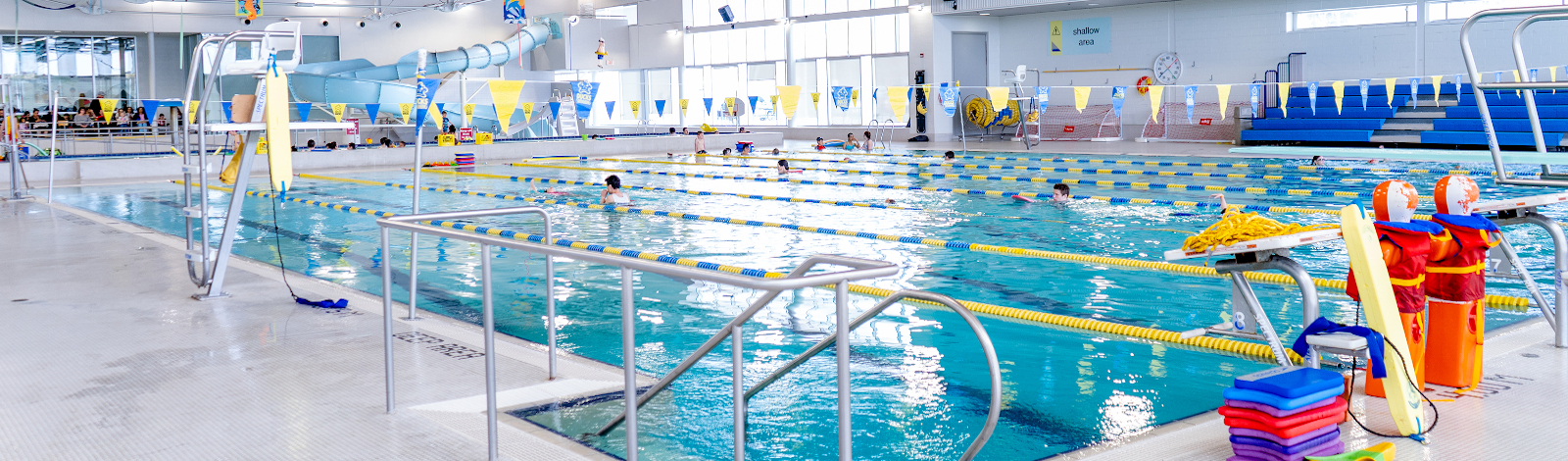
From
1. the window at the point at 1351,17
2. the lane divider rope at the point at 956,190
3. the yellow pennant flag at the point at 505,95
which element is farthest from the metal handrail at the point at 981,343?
the window at the point at 1351,17

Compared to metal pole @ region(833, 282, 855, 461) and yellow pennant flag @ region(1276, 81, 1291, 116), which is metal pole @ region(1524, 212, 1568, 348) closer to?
metal pole @ region(833, 282, 855, 461)

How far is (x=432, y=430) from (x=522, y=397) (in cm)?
54

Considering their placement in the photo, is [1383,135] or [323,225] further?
[1383,135]

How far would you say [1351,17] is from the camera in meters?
22.3

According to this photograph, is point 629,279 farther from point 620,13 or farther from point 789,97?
point 620,13

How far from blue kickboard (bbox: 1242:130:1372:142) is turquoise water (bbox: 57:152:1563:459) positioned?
26.5 ft

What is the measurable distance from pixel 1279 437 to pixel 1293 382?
176mm

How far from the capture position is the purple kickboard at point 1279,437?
2982 millimetres

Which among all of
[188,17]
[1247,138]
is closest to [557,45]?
[188,17]

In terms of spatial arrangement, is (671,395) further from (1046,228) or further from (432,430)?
(1046,228)

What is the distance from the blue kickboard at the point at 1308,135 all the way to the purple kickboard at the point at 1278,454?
1993 cm

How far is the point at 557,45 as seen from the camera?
36.9m

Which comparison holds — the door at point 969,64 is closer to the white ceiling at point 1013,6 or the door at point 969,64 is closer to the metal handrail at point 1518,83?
the white ceiling at point 1013,6

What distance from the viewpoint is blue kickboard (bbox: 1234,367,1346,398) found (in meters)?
3.00
